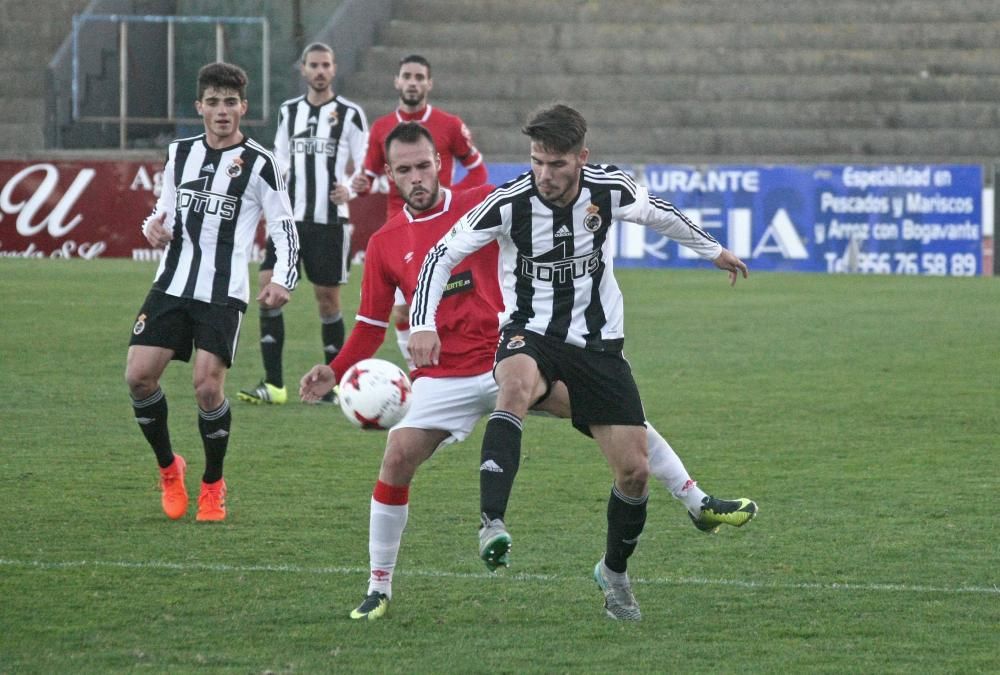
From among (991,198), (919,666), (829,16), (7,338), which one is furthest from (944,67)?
(919,666)

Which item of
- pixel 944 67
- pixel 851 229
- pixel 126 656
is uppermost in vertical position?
pixel 944 67

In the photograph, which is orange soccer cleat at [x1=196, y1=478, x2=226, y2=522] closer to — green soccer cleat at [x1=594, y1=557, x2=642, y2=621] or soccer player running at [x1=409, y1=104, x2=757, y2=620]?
soccer player running at [x1=409, y1=104, x2=757, y2=620]

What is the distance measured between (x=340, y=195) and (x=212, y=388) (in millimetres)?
3777

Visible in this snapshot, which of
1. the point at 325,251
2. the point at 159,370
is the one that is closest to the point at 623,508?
the point at 159,370


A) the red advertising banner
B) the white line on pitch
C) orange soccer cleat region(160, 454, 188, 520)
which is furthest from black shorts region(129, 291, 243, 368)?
the red advertising banner

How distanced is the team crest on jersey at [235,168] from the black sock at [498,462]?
2.32m

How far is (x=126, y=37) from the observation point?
24.1 m

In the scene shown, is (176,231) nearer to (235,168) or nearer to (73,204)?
(235,168)

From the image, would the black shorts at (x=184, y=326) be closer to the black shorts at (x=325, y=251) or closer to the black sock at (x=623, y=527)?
the black sock at (x=623, y=527)

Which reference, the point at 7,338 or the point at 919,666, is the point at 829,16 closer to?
the point at 7,338

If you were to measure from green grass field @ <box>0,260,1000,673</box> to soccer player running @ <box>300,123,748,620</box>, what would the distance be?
0.28 metres

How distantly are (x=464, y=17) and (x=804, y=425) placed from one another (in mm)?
18018

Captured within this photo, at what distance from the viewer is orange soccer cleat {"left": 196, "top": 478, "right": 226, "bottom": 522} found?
21.6 feet

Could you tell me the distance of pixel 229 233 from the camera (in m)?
6.77
